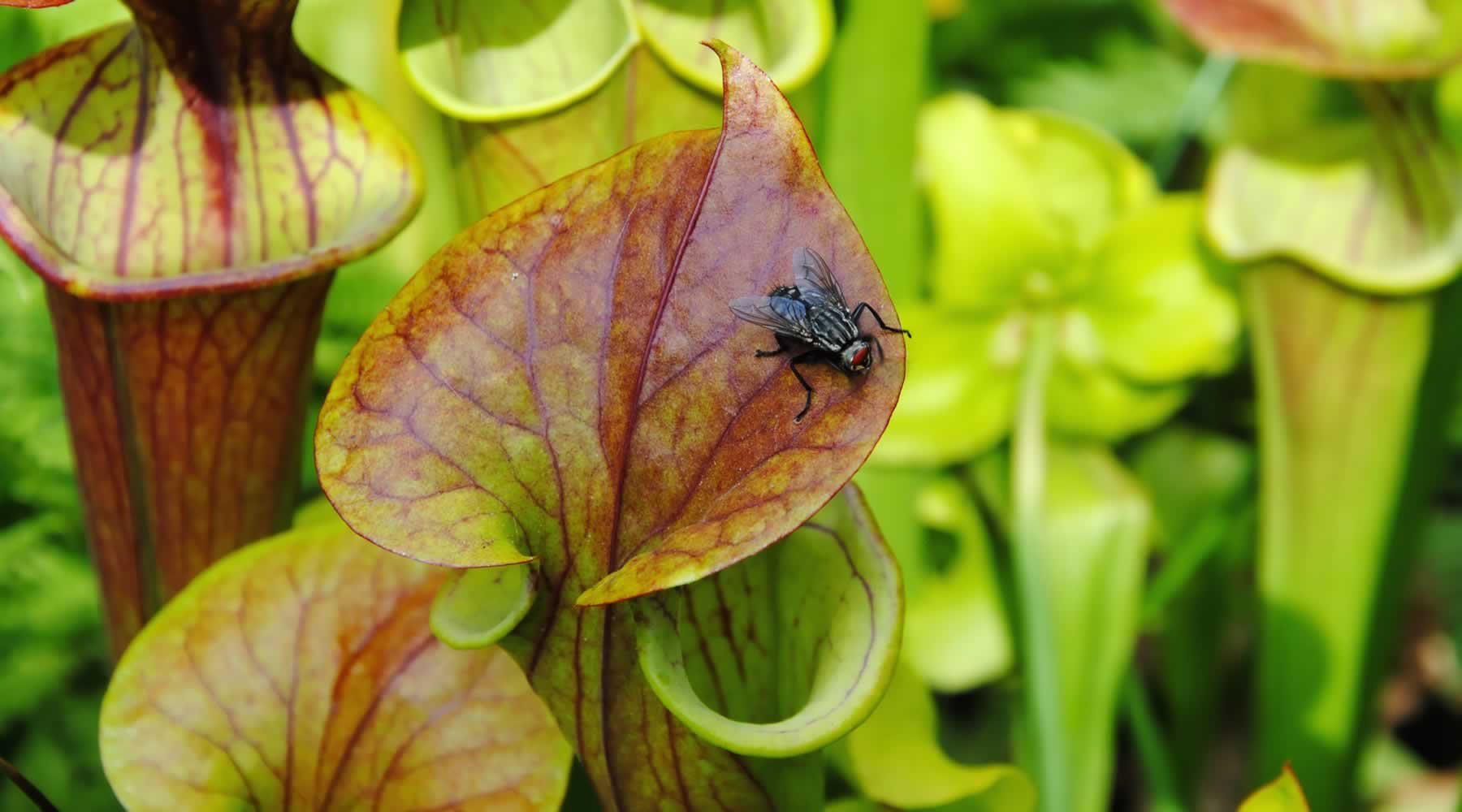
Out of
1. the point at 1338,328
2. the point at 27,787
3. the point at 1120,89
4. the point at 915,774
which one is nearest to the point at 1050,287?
the point at 1338,328

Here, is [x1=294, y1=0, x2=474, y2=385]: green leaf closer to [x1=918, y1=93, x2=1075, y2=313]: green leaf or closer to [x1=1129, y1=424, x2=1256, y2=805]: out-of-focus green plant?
[x1=918, y1=93, x2=1075, y2=313]: green leaf

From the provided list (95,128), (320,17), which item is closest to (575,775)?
(95,128)

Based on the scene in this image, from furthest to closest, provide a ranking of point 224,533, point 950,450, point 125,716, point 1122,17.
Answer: point 1122,17 < point 950,450 < point 224,533 < point 125,716

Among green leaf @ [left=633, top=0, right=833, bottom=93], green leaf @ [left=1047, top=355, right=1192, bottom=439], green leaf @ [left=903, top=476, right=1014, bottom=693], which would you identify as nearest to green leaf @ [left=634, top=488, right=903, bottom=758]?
green leaf @ [left=633, top=0, right=833, bottom=93]

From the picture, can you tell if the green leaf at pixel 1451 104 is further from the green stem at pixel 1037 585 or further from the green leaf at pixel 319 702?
the green leaf at pixel 319 702

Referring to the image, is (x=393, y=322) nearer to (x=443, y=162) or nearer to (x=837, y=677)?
(x=837, y=677)

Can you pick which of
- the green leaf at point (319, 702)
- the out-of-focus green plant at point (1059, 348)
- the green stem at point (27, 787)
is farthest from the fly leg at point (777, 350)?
the out-of-focus green plant at point (1059, 348)

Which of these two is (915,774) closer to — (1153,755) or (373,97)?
(1153,755)
